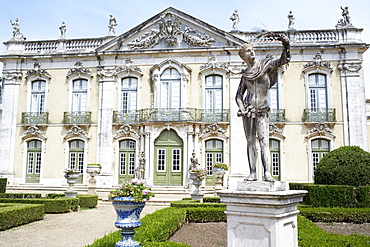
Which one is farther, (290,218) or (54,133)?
(54,133)

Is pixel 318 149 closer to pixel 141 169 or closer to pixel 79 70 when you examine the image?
pixel 141 169

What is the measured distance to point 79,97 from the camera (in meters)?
20.6

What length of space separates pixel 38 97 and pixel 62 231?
13.3 metres

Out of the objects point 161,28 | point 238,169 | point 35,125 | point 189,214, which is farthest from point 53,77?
point 189,214

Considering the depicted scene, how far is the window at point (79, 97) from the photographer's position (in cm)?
2053

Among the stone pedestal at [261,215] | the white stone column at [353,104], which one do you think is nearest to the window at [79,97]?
the white stone column at [353,104]

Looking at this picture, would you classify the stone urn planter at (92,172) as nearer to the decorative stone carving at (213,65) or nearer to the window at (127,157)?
the window at (127,157)

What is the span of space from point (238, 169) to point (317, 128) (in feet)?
14.8

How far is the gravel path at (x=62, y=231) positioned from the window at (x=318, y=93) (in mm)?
11889

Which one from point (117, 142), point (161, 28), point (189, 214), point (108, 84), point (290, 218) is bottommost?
point (189, 214)

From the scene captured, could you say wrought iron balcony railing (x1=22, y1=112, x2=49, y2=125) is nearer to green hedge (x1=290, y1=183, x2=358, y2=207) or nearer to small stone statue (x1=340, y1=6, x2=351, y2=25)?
green hedge (x1=290, y1=183, x2=358, y2=207)

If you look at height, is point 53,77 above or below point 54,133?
above

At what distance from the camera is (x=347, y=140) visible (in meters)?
18.3

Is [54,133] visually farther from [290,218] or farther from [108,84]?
[290,218]
